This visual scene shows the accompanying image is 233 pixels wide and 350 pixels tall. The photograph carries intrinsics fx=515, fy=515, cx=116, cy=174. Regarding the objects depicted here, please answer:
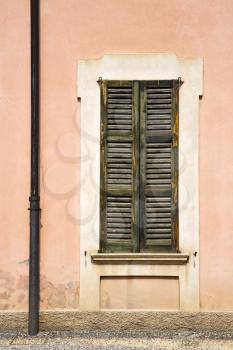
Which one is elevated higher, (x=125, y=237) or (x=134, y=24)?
(x=134, y=24)

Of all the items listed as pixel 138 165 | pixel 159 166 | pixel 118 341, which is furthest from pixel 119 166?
pixel 118 341

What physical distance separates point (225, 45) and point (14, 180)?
2826mm

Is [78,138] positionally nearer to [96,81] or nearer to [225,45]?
[96,81]

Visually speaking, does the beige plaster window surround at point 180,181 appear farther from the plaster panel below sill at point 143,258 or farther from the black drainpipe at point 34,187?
the black drainpipe at point 34,187

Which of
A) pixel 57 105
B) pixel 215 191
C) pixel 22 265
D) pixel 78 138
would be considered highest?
pixel 57 105

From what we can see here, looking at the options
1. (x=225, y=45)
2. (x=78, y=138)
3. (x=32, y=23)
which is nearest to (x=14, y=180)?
(x=78, y=138)

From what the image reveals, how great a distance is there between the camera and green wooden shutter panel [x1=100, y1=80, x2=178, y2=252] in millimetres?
5809

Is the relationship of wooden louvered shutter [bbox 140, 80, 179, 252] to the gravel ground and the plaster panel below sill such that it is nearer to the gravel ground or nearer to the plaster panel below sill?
the plaster panel below sill

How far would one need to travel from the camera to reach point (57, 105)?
5848mm

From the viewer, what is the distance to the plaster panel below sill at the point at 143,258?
5.72 metres

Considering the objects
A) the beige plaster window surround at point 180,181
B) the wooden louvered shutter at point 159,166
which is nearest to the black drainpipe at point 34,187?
the beige plaster window surround at point 180,181

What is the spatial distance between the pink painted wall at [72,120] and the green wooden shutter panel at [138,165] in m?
0.33

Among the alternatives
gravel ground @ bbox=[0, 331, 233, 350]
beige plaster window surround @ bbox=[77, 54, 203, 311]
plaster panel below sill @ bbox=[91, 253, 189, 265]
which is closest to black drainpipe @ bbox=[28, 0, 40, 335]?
gravel ground @ bbox=[0, 331, 233, 350]

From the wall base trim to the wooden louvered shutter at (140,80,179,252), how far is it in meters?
0.76
